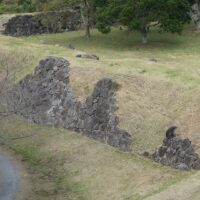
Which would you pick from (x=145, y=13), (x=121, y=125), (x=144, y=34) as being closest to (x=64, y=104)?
(x=121, y=125)

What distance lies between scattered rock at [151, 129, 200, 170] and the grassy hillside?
40 cm

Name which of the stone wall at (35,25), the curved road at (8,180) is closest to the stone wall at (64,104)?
the curved road at (8,180)

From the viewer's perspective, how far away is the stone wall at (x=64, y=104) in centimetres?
3020

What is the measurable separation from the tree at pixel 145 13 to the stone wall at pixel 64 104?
970 centimetres

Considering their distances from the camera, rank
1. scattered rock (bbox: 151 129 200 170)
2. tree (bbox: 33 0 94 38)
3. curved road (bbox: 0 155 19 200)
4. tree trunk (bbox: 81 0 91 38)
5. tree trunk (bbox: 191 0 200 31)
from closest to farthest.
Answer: curved road (bbox: 0 155 19 200) < scattered rock (bbox: 151 129 200 170) < tree (bbox: 33 0 94 38) < tree trunk (bbox: 191 0 200 31) < tree trunk (bbox: 81 0 91 38)

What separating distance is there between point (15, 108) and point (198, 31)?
21290 mm

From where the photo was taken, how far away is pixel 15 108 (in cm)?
3475

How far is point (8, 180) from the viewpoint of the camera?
26453 mm

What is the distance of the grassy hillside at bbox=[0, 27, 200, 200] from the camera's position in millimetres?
25109

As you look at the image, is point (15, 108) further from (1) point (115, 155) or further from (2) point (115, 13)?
(2) point (115, 13)

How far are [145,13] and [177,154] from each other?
20.0 meters

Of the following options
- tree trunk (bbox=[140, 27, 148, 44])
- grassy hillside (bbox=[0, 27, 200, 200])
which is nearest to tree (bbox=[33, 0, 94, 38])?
tree trunk (bbox=[140, 27, 148, 44])

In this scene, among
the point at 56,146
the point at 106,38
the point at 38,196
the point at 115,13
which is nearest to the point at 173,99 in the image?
the point at 56,146

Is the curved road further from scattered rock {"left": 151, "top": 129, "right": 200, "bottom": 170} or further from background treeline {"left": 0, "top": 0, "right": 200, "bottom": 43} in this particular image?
background treeline {"left": 0, "top": 0, "right": 200, "bottom": 43}
